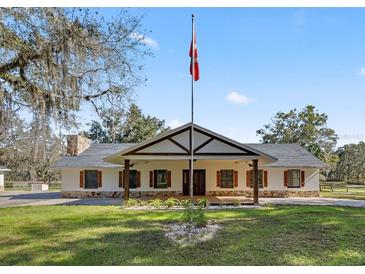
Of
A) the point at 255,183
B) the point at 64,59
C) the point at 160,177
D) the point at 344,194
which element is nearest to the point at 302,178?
the point at 344,194

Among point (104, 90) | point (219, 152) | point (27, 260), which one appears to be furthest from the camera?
point (219, 152)

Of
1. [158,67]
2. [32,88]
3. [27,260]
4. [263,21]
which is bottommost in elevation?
[27,260]

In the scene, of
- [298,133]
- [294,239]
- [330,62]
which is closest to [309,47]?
[330,62]

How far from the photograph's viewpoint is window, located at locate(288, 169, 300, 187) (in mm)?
23328

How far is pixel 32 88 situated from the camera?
933 centimetres

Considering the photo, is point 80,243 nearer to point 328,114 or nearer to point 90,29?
point 90,29

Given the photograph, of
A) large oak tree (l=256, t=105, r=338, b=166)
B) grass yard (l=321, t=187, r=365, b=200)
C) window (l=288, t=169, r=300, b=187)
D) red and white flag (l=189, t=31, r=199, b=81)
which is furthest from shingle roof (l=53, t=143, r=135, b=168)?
large oak tree (l=256, t=105, r=338, b=166)

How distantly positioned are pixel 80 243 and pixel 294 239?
4844 mm

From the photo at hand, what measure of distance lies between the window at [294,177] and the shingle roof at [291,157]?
54 centimetres

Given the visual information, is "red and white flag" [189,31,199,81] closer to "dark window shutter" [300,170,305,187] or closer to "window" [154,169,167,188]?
"window" [154,169,167,188]

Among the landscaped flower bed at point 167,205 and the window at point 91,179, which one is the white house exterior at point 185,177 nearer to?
the window at point 91,179

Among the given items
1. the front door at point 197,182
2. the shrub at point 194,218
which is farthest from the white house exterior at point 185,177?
the shrub at point 194,218

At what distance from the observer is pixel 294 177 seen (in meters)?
23.4

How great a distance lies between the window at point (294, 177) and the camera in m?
23.3
